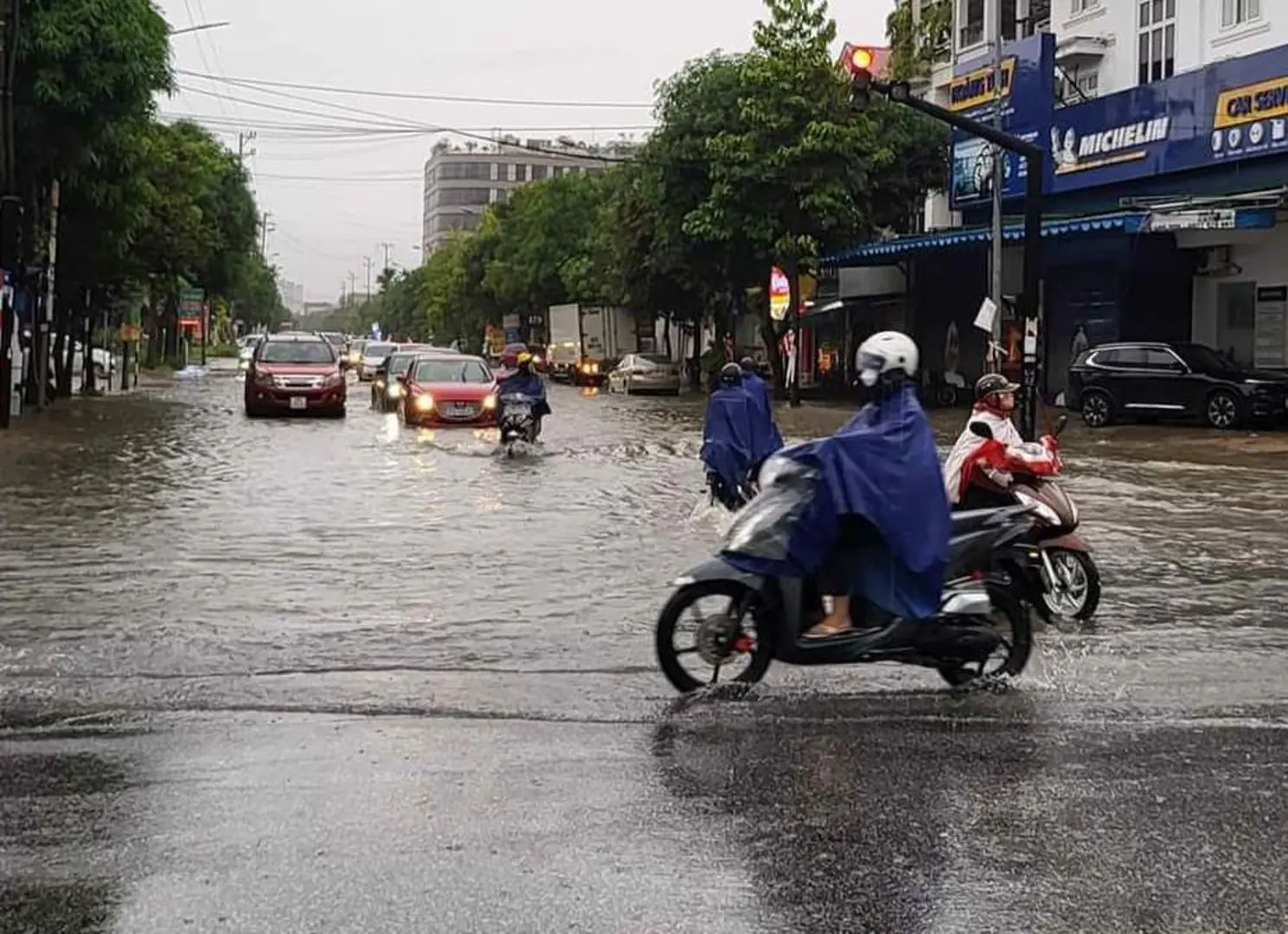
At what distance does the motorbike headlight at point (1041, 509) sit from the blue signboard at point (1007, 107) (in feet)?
83.7

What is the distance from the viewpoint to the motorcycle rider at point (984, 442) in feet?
32.6

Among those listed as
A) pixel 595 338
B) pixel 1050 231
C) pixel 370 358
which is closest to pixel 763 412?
pixel 1050 231

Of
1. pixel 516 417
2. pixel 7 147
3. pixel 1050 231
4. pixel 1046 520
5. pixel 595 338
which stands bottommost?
pixel 1046 520

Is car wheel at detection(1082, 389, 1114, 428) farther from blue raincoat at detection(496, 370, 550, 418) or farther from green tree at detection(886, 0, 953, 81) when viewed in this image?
green tree at detection(886, 0, 953, 81)

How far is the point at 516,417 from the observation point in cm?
2350

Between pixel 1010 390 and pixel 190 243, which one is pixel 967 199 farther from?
pixel 1010 390

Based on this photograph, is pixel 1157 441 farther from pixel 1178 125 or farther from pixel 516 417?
pixel 516 417

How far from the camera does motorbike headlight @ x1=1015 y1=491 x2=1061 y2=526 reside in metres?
9.84

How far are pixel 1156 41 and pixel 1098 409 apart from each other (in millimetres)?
9855

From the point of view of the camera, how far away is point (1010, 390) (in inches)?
388

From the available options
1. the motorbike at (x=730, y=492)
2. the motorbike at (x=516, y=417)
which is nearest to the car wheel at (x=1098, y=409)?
the motorbike at (x=516, y=417)

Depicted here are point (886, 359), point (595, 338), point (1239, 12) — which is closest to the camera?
point (886, 359)

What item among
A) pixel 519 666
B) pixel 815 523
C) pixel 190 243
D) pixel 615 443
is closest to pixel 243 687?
pixel 519 666

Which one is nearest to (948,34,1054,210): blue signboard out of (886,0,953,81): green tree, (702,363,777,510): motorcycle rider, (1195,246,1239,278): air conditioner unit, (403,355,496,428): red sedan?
(886,0,953,81): green tree
